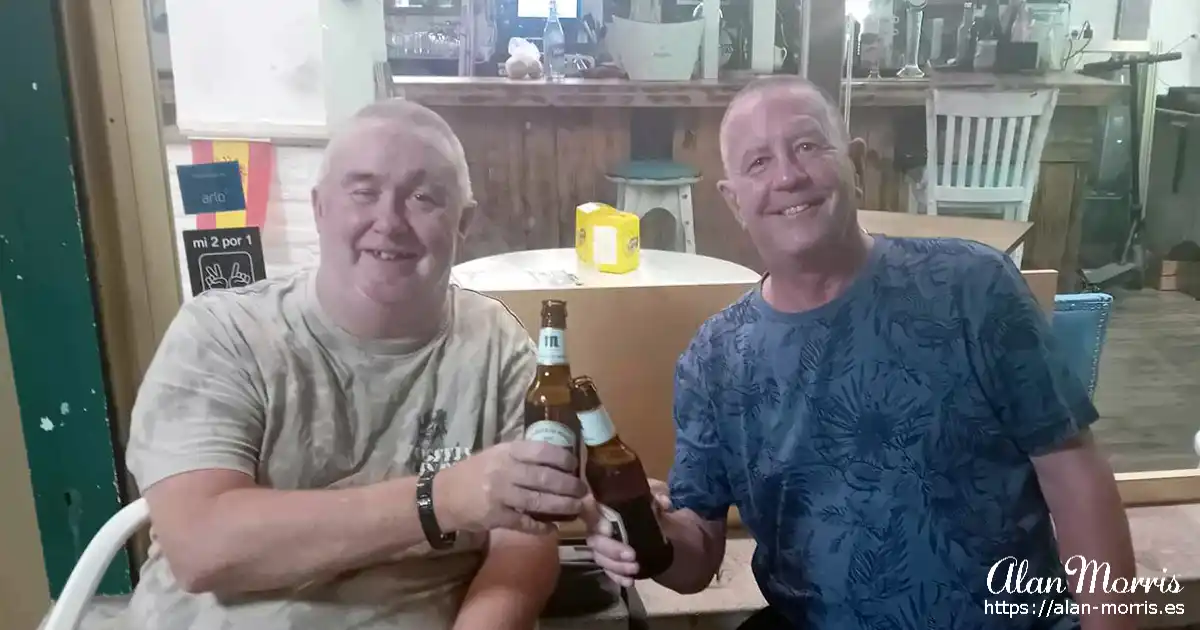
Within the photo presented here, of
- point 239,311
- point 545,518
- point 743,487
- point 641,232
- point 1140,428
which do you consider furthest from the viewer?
point 1140,428

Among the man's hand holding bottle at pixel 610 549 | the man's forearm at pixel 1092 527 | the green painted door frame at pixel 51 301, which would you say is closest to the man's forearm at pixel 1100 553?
the man's forearm at pixel 1092 527

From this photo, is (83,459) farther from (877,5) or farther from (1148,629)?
(1148,629)

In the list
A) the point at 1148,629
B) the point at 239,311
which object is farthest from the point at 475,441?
the point at 1148,629

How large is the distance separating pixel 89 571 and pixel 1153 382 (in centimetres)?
192

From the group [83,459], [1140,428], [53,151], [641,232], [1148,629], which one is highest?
[53,151]

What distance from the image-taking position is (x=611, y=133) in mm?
1505

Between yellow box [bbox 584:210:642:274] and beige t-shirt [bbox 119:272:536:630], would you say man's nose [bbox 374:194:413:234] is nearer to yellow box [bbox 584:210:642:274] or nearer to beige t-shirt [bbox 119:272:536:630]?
beige t-shirt [bbox 119:272:536:630]

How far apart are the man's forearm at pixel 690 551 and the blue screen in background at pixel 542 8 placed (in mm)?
734

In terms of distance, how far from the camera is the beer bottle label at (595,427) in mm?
898

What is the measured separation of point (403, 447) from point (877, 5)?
39.7 inches

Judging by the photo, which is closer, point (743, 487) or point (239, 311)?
point (239, 311)

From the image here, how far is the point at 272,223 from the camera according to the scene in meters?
1.26

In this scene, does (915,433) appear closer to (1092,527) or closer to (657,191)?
(1092,527)

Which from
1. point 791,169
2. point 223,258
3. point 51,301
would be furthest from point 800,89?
point 51,301
